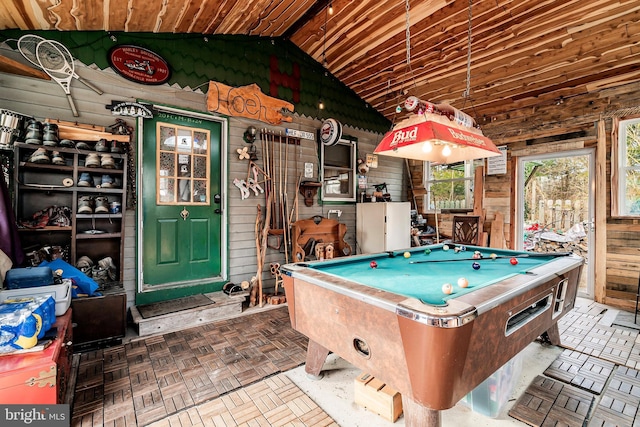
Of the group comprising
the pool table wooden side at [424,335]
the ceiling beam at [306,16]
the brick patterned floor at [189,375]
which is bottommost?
the brick patterned floor at [189,375]

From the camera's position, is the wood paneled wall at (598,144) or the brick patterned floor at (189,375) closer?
the brick patterned floor at (189,375)

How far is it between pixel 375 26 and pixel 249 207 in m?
3.03

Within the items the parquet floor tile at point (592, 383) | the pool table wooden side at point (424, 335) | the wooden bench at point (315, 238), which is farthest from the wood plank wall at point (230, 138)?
the parquet floor tile at point (592, 383)

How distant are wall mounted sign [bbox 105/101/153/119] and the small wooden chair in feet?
15.4

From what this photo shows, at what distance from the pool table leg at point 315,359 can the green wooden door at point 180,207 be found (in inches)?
85.1

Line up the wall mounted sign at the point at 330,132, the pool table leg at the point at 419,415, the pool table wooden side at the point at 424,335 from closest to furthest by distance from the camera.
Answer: the pool table wooden side at the point at 424,335
the pool table leg at the point at 419,415
the wall mounted sign at the point at 330,132

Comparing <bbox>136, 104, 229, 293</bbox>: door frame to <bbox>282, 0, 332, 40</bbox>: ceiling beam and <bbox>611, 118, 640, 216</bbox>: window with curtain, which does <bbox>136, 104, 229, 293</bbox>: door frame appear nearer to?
<bbox>282, 0, 332, 40</bbox>: ceiling beam

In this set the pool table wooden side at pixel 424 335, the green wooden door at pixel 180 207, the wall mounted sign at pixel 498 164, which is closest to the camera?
the pool table wooden side at pixel 424 335

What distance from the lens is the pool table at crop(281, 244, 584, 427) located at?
1.23m

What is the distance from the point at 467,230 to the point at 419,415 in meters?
4.03

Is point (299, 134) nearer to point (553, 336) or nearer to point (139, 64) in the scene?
point (139, 64)

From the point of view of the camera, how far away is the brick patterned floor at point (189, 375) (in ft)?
6.07

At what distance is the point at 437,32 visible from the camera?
3.88 metres

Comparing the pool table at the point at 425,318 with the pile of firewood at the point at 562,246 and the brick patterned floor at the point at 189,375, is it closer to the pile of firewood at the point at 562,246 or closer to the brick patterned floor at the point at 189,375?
the brick patterned floor at the point at 189,375
